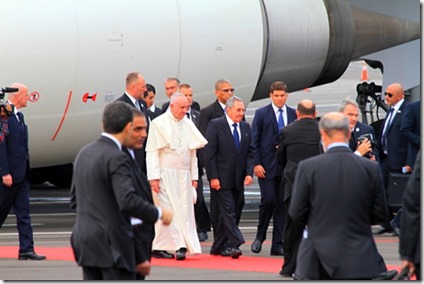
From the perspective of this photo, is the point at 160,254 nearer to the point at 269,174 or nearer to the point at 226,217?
the point at 226,217

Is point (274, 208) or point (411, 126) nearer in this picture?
point (274, 208)

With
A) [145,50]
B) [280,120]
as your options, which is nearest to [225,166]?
[280,120]

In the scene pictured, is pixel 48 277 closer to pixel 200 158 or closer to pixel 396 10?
pixel 200 158

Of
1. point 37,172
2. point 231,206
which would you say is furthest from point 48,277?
point 37,172

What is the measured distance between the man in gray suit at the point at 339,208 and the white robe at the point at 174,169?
462 centimetres

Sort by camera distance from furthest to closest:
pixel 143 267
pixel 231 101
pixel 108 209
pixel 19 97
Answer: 1. pixel 231 101
2. pixel 19 97
3. pixel 143 267
4. pixel 108 209

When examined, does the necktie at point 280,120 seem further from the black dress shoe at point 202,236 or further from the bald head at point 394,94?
the bald head at point 394,94

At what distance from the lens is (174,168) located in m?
12.8

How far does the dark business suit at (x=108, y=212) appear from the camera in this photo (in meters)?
7.72

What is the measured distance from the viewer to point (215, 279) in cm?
1148

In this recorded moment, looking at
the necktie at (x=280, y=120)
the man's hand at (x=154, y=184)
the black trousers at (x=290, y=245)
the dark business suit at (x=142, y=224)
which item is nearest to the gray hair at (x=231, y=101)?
the necktie at (x=280, y=120)

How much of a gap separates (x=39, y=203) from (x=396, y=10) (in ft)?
24.5

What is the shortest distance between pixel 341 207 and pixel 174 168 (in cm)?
488

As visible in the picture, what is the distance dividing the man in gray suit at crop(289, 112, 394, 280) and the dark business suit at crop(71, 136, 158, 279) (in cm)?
103
